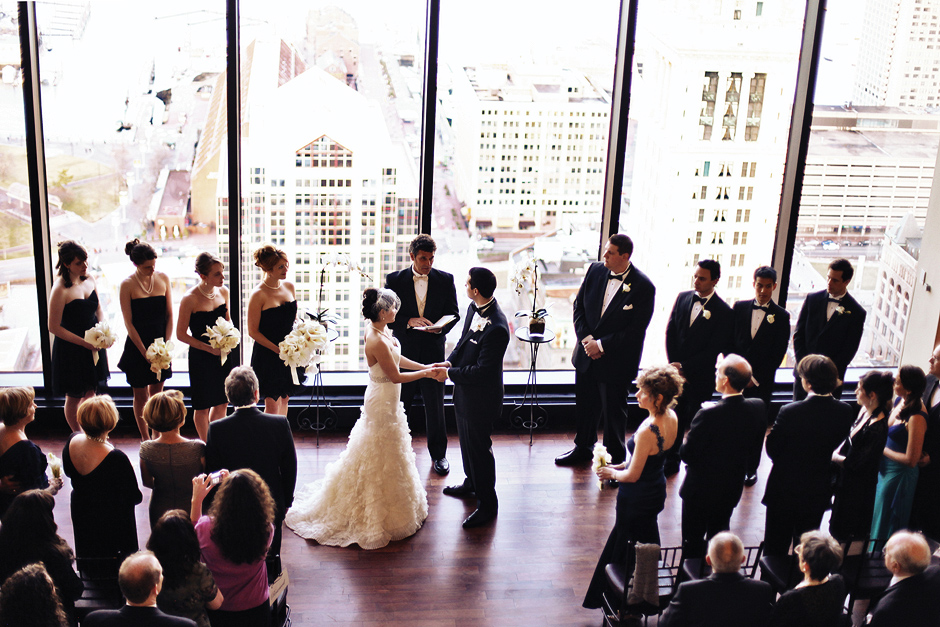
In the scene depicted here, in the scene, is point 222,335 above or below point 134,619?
above

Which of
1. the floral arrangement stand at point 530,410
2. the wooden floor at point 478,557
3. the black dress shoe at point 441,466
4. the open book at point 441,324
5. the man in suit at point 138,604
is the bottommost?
the wooden floor at point 478,557

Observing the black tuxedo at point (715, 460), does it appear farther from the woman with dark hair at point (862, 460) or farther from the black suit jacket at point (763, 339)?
the black suit jacket at point (763, 339)

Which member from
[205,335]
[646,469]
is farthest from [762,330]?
[205,335]

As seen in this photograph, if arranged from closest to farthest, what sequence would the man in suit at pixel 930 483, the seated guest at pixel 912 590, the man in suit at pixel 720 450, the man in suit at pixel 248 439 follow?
the seated guest at pixel 912 590 < the man in suit at pixel 248 439 < the man in suit at pixel 720 450 < the man in suit at pixel 930 483

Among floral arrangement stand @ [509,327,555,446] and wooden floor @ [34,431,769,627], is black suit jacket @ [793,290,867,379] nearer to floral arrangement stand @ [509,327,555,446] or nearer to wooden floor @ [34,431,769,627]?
wooden floor @ [34,431,769,627]

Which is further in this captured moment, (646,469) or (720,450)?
(720,450)

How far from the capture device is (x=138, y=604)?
3.25 metres

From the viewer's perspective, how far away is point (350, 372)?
767 centimetres

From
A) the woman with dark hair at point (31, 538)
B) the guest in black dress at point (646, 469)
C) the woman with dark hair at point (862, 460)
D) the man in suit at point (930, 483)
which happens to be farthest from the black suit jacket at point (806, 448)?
the woman with dark hair at point (31, 538)

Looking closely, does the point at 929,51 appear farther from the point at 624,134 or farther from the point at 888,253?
the point at 624,134

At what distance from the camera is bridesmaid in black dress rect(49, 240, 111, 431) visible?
5.98 metres

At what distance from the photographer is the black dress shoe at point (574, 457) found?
22.7 feet

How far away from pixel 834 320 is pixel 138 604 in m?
5.06

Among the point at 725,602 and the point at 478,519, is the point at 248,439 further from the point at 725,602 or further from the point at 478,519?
the point at 725,602
